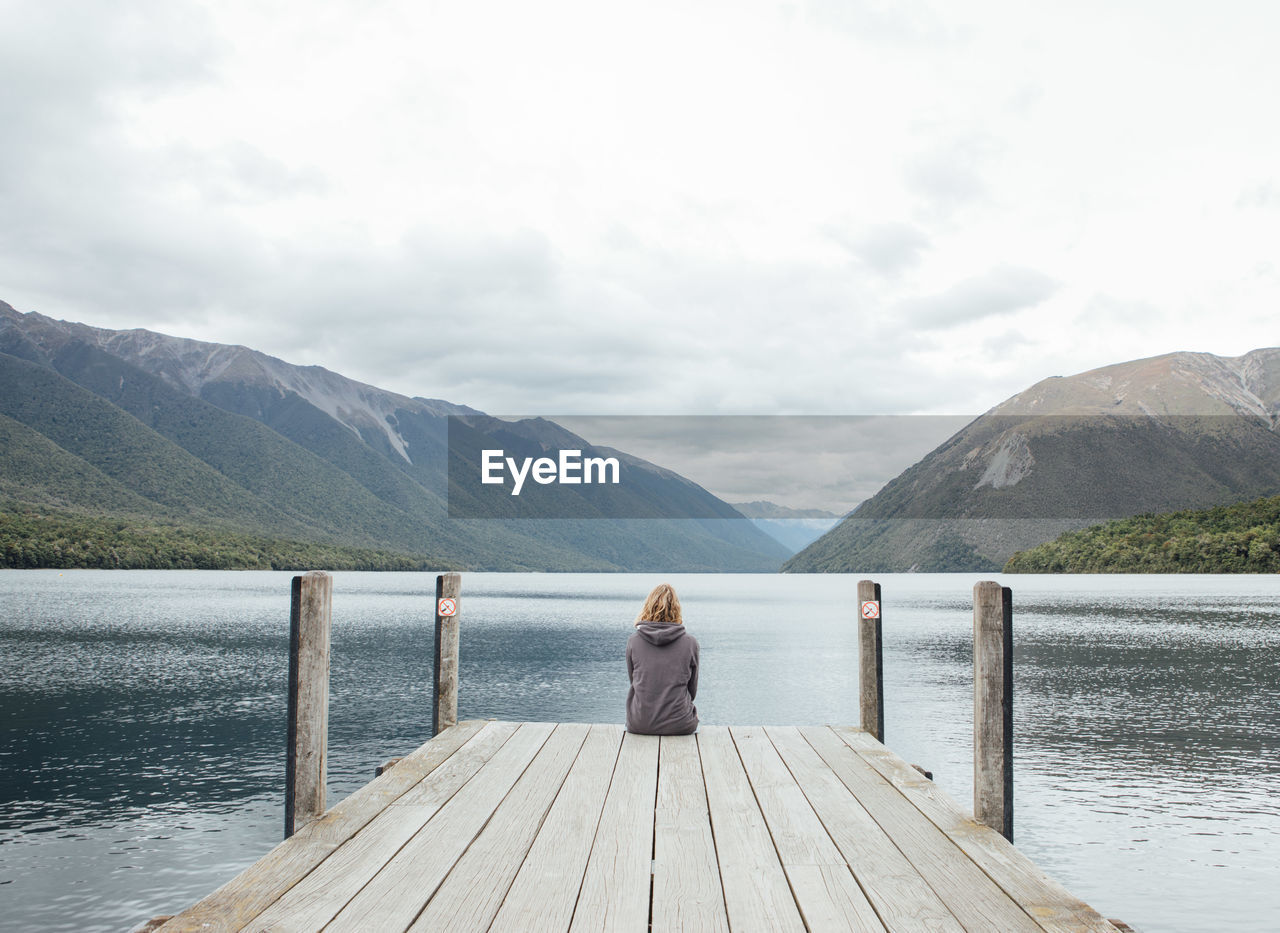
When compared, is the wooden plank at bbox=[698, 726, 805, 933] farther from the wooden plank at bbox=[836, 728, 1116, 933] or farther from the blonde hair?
the blonde hair

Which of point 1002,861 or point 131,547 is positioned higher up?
point 1002,861

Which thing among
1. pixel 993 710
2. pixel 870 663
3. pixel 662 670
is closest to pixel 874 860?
pixel 993 710

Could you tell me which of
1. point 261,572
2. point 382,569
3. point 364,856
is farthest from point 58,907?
point 382,569

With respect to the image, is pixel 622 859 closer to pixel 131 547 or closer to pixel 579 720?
pixel 579 720

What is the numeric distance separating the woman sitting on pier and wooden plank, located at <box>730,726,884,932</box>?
924mm

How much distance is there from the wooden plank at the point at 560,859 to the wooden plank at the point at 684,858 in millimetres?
379

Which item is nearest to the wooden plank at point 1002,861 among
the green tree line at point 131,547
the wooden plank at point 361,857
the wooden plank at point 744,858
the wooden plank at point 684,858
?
the wooden plank at point 744,858

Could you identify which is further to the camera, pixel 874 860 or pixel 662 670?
pixel 662 670

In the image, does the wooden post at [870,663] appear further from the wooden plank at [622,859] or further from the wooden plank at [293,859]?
the wooden plank at [293,859]

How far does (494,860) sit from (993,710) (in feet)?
10.1

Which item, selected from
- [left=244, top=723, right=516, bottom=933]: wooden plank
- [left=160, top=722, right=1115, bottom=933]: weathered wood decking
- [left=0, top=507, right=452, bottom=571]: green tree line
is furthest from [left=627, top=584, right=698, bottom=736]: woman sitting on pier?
[left=0, top=507, right=452, bottom=571]: green tree line

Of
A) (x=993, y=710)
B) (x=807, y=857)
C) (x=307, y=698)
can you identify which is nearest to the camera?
(x=807, y=857)

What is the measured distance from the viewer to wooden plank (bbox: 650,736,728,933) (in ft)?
12.9

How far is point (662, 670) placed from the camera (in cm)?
778
